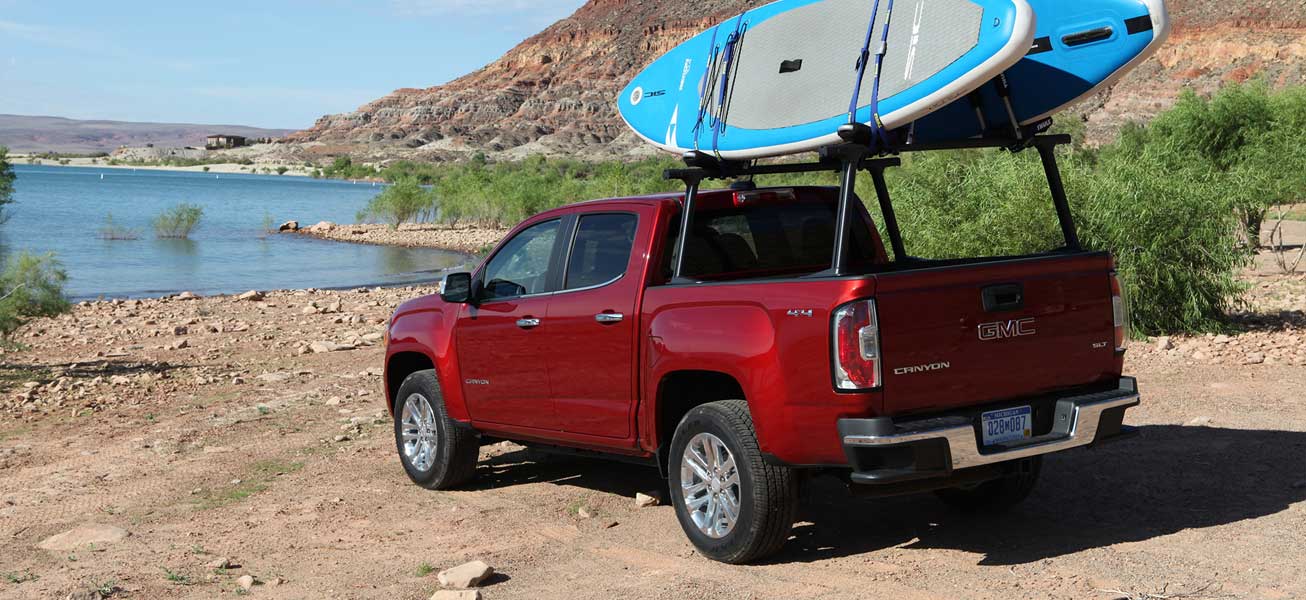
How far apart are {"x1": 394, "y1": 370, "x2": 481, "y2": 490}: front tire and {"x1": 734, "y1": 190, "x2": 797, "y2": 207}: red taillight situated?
2445 millimetres

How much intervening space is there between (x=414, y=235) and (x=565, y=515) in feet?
149

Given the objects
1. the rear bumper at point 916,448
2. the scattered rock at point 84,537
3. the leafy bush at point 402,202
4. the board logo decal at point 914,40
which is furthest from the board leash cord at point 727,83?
the leafy bush at point 402,202

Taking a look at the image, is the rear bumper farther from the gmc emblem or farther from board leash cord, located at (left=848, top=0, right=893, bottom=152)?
→ board leash cord, located at (left=848, top=0, right=893, bottom=152)

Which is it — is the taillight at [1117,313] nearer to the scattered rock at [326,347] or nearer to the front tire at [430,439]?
the front tire at [430,439]

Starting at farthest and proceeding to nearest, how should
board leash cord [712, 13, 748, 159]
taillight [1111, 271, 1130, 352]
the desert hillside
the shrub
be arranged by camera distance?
1. the desert hillside
2. the shrub
3. board leash cord [712, 13, 748, 159]
4. taillight [1111, 271, 1130, 352]

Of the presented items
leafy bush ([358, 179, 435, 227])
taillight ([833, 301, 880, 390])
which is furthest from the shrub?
taillight ([833, 301, 880, 390])

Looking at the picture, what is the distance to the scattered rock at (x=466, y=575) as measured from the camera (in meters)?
5.81

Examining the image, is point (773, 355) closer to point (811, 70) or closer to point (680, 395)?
point (680, 395)

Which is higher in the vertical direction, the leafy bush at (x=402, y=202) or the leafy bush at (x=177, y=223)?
the leafy bush at (x=402, y=202)

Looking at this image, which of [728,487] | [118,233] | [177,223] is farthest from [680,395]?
[118,233]

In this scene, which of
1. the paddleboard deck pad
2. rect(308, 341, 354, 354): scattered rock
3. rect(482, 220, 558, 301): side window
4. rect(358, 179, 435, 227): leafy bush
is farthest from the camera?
rect(358, 179, 435, 227): leafy bush

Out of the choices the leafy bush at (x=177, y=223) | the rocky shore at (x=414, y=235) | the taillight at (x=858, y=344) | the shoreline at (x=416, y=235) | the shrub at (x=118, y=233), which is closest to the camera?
the taillight at (x=858, y=344)

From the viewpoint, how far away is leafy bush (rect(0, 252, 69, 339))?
1325cm

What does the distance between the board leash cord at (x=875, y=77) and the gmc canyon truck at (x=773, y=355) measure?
0.46 meters
